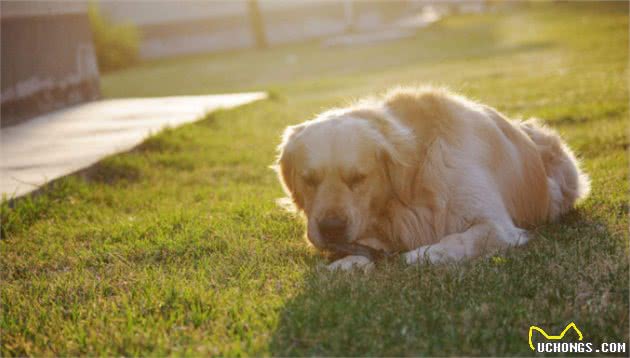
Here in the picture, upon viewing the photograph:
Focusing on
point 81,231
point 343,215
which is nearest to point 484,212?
point 343,215

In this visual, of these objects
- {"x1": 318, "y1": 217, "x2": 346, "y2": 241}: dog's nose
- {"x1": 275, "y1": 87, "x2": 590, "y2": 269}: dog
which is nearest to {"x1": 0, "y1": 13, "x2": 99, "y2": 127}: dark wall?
{"x1": 275, "y1": 87, "x2": 590, "y2": 269}: dog

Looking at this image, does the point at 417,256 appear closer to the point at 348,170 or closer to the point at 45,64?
the point at 348,170

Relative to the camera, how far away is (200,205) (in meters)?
5.07

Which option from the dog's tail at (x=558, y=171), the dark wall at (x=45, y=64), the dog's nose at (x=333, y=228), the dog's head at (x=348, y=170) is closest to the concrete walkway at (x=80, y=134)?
the dark wall at (x=45, y=64)

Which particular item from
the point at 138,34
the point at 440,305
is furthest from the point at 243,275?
the point at 138,34

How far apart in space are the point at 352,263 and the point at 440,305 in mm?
748

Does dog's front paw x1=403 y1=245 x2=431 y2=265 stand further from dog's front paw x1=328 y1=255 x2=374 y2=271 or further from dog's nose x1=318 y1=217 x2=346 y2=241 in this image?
dog's nose x1=318 y1=217 x2=346 y2=241

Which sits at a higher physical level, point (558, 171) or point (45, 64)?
point (45, 64)

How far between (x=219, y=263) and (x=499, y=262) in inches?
56.2

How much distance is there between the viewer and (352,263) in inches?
134

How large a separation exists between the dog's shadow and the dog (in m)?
0.22

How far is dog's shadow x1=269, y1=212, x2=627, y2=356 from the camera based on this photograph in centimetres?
243

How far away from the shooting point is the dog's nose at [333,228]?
3.33m

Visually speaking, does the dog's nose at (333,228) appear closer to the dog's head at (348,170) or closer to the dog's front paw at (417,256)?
the dog's head at (348,170)
